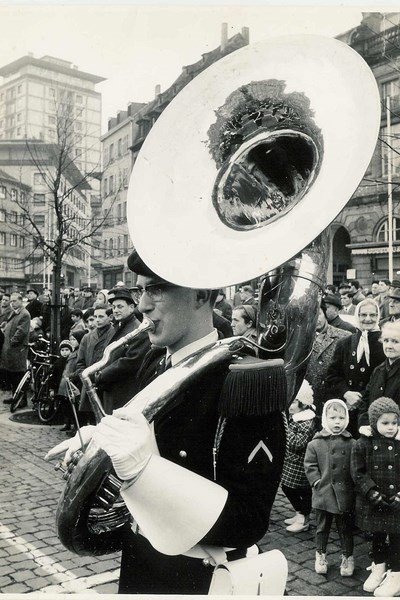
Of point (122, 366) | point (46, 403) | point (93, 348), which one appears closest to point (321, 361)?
point (122, 366)

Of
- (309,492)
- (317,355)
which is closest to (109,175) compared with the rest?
(317,355)

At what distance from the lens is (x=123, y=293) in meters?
5.36

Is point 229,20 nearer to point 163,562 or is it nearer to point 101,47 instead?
point 101,47

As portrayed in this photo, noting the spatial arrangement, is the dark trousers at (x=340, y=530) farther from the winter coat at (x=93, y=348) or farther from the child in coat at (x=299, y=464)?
the winter coat at (x=93, y=348)

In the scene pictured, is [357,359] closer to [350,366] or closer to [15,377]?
[350,366]

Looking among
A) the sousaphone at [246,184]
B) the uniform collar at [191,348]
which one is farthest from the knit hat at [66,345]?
the uniform collar at [191,348]

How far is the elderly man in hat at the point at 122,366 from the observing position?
487 centimetres

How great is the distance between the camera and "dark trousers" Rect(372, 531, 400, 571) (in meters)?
3.50

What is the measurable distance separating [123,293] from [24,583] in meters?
2.65

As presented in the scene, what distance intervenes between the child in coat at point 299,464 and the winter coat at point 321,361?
0.39m

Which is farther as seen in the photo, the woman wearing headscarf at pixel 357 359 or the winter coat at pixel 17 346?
the winter coat at pixel 17 346

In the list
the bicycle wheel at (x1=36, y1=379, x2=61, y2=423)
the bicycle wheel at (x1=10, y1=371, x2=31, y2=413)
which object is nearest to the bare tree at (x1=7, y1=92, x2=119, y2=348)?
Answer: the bicycle wheel at (x1=10, y1=371, x2=31, y2=413)

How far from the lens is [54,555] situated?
A: 379cm

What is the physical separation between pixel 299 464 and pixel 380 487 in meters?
0.87
